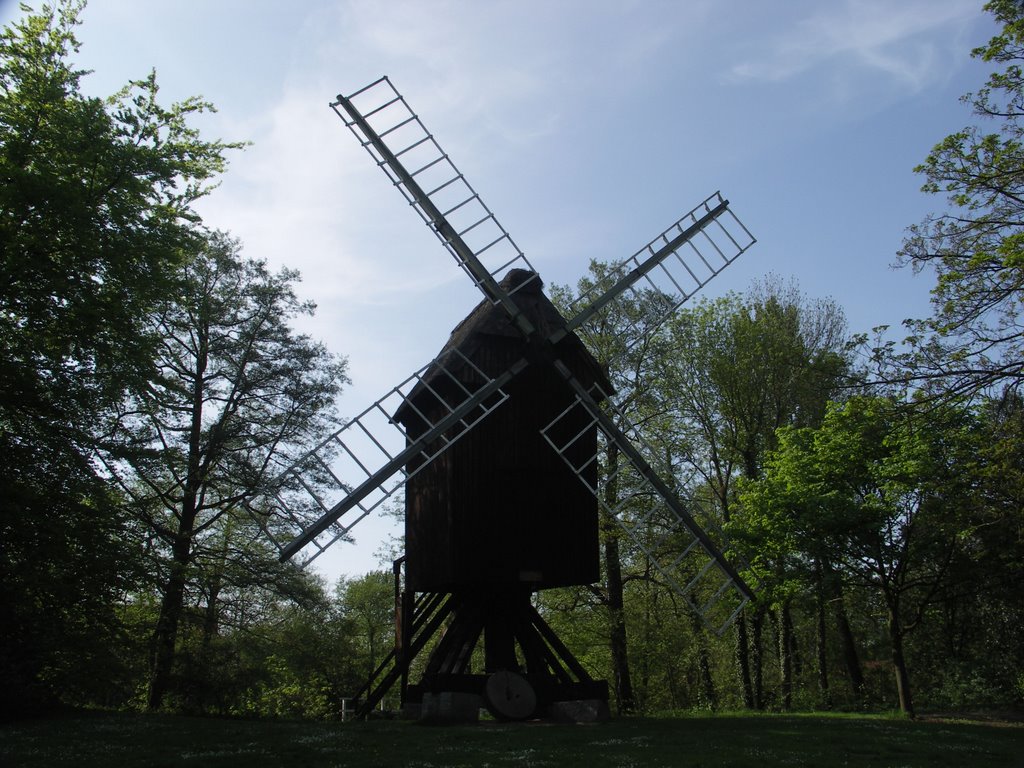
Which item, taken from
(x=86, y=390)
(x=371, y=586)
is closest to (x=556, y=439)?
(x=86, y=390)

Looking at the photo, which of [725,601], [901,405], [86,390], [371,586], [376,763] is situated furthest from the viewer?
[371,586]

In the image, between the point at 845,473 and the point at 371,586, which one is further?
the point at 371,586

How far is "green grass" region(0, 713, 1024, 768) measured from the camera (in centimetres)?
1048

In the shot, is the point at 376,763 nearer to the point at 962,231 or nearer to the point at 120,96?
the point at 962,231

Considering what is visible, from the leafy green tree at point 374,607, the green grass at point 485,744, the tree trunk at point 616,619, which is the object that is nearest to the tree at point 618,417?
the tree trunk at point 616,619

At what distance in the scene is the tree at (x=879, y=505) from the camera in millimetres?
19266

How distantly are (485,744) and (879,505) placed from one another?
40.3 ft

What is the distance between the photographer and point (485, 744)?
1192cm

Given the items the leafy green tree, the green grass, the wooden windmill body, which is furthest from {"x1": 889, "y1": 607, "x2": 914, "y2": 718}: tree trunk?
the leafy green tree

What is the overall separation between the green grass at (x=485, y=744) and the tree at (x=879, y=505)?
16.3 feet

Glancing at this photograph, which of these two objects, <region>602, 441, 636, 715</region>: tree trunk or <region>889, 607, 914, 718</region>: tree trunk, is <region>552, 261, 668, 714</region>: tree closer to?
<region>602, 441, 636, 715</region>: tree trunk

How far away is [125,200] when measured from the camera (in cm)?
1549

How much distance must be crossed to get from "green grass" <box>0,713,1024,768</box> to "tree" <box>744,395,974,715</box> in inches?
196

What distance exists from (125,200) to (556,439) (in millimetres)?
9563
